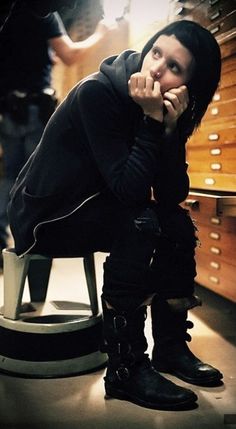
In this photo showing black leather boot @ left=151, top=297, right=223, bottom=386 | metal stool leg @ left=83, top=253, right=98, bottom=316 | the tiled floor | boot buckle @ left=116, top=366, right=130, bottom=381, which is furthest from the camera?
metal stool leg @ left=83, top=253, right=98, bottom=316

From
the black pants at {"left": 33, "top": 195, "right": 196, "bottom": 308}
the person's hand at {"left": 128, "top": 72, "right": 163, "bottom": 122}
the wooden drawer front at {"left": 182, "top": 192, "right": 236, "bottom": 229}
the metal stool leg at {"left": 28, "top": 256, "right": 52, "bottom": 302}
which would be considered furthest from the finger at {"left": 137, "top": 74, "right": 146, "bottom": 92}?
the metal stool leg at {"left": 28, "top": 256, "right": 52, "bottom": 302}

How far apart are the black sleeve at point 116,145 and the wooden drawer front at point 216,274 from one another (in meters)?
0.75

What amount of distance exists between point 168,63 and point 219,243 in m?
0.84

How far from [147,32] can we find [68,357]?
1.82 metres

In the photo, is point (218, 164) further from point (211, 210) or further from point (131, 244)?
point (131, 244)

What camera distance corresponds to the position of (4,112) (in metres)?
2.28

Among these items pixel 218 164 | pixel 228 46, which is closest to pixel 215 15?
pixel 228 46

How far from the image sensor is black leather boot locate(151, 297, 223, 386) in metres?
1.17

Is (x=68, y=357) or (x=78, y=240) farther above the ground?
(x=78, y=240)

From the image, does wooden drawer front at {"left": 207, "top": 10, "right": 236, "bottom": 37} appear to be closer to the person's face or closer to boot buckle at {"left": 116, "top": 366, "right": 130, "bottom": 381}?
the person's face

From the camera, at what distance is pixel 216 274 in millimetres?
1821

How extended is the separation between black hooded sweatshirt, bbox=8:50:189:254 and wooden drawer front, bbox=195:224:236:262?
58 centimetres

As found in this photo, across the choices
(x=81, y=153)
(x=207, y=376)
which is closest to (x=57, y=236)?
(x=81, y=153)

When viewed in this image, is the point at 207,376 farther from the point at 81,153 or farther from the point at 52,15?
the point at 52,15
